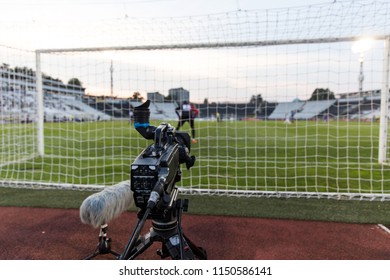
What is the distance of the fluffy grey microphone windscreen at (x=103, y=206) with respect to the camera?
227 centimetres

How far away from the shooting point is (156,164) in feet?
5.88

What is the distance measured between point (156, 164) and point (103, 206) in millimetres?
732

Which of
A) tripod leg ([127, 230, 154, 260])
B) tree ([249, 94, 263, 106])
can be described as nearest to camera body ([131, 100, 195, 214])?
tripod leg ([127, 230, 154, 260])

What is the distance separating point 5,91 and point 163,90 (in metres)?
4.38

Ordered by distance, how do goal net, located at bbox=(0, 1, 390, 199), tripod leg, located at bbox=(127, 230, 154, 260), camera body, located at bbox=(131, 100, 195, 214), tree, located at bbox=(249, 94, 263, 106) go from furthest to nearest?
1. tree, located at bbox=(249, 94, 263, 106)
2. goal net, located at bbox=(0, 1, 390, 199)
3. tripod leg, located at bbox=(127, 230, 154, 260)
4. camera body, located at bbox=(131, 100, 195, 214)

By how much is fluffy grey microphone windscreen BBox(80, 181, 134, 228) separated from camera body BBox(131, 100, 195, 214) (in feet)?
1.68

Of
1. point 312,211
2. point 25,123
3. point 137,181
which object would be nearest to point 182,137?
point 137,181

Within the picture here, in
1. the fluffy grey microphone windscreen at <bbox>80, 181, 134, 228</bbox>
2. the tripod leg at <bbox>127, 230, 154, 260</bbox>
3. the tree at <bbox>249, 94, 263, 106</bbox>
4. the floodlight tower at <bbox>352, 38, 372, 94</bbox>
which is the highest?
the floodlight tower at <bbox>352, 38, 372, 94</bbox>

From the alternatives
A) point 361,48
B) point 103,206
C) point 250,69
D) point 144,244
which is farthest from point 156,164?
point 361,48

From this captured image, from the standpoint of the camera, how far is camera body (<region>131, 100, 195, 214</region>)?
5.86ft

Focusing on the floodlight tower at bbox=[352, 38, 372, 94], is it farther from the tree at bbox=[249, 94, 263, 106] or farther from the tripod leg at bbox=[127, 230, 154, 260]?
the tripod leg at bbox=[127, 230, 154, 260]

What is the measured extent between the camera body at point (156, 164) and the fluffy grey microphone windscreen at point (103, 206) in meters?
0.51

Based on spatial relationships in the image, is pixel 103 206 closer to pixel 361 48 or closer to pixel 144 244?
pixel 144 244

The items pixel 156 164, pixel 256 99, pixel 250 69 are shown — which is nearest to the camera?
pixel 156 164
